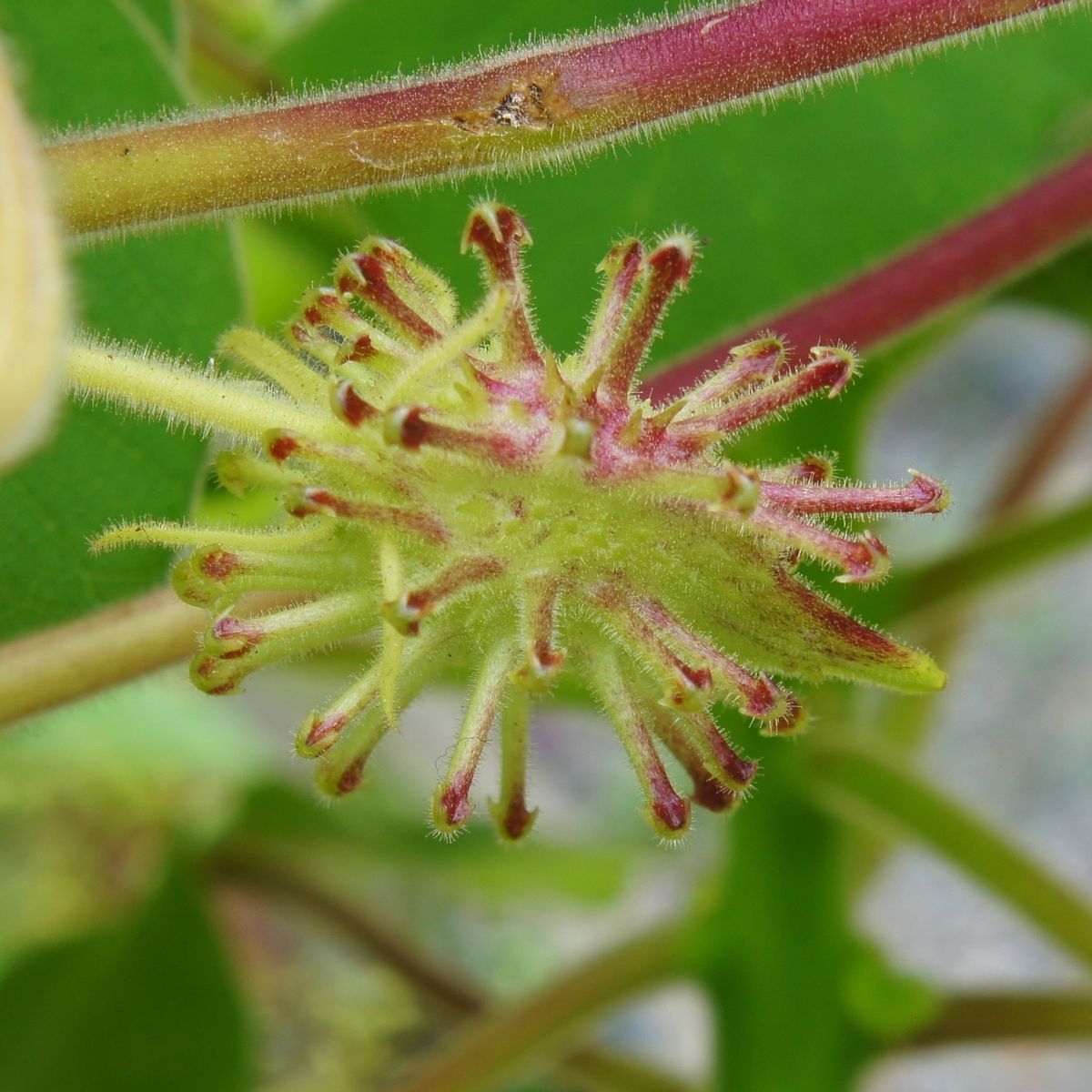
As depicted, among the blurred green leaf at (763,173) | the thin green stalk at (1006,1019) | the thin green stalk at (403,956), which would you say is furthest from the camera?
the thin green stalk at (403,956)

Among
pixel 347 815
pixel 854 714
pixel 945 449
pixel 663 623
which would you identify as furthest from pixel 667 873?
pixel 663 623

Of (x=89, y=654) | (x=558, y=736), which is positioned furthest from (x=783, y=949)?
(x=558, y=736)

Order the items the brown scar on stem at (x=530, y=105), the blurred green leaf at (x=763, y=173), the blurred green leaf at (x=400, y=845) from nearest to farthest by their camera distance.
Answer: the brown scar on stem at (x=530, y=105), the blurred green leaf at (x=763, y=173), the blurred green leaf at (x=400, y=845)

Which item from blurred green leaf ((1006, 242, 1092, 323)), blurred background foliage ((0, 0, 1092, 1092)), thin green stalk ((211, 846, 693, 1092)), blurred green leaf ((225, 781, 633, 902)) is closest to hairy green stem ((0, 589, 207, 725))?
blurred background foliage ((0, 0, 1092, 1092))

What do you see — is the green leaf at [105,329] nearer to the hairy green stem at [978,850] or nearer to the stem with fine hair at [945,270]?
the stem with fine hair at [945,270]

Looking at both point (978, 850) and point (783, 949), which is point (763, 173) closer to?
point (978, 850)

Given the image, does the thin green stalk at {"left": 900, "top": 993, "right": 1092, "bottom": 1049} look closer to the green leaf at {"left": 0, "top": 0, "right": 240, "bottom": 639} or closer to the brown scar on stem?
the green leaf at {"left": 0, "top": 0, "right": 240, "bottom": 639}

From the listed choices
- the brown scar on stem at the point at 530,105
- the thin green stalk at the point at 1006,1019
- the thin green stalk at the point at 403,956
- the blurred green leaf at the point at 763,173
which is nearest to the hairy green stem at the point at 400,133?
the brown scar on stem at the point at 530,105

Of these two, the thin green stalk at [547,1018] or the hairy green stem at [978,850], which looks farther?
the thin green stalk at [547,1018]
